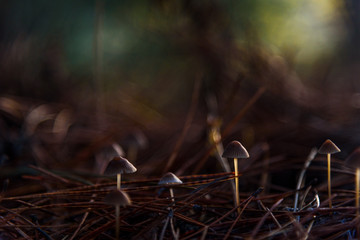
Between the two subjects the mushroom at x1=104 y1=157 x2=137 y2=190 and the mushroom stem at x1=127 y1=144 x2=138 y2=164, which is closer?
the mushroom at x1=104 y1=157 x2=137 y2=190

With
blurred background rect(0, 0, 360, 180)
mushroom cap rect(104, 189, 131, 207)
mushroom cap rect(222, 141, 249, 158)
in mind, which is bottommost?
mushroom cap rect(104, 189, 131, 207)

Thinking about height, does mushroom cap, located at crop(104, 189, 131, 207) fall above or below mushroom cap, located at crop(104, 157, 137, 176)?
below

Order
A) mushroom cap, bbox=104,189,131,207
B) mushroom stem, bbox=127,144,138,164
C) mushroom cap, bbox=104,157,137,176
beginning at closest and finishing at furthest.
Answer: mushroom cap, bbox=104,189,131,207, mushroom cap, bbox=104,157,137,176, mushroom stem, bbox=127,144,138,164

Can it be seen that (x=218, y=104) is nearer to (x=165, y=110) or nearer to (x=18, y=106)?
(x=165, y=110)

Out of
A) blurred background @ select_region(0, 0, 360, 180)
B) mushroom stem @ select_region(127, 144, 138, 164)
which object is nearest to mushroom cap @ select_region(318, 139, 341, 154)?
blurred background @ select_region(0, 0, 360, 180)

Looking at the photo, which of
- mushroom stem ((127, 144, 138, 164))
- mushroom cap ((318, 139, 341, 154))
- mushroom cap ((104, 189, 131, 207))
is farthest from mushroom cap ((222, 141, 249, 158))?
mushroom stem ((127, 144, 138, 164))

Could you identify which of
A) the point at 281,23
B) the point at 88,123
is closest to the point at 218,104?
the point at 88,123

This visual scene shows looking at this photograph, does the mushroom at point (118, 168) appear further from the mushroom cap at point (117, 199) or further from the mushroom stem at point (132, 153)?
the mushroom stem at point (132, 153)

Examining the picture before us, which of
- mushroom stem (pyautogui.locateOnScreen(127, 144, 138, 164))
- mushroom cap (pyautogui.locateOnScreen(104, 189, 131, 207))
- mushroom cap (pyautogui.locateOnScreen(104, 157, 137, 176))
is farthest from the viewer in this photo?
mushroom stem (pyautogui.locateOnScreen(127, 144, 138, 164))

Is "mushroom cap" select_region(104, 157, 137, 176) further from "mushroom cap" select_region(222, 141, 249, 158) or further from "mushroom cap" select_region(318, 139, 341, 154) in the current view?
"mushroom cap" select_region(318, 139, 341, 154)
